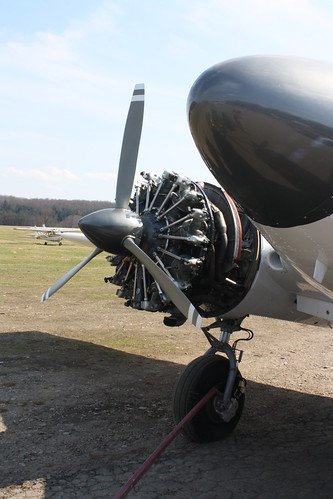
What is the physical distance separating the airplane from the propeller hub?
12 mm

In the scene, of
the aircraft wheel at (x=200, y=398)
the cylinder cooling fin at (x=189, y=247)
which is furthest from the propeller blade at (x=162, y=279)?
the aircraft wheel at (x=200, y=398)

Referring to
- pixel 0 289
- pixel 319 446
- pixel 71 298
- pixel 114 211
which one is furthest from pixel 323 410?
pixel 0 289

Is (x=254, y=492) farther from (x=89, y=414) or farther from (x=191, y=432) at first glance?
(x=89, y=414)

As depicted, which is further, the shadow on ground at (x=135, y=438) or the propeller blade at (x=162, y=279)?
the propeller blade at (x=162, y=279)

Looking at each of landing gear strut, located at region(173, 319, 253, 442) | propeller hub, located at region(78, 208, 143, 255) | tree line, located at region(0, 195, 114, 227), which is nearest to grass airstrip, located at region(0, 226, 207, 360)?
landing gear strut, located at region(173, 319, 253, 442)

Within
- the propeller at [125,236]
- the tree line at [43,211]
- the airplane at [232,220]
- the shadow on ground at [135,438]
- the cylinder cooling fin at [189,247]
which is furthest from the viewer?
the tree line at [43,211]

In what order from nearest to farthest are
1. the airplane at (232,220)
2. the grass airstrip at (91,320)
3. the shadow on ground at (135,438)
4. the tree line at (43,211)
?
the airplane at (232,220)
the shadow on ground at (135,438)
the grass airstrip at (91,320)
the tree line at (43,211)

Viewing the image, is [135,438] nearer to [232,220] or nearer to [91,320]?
[232,220]

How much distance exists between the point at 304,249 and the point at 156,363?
5.94m

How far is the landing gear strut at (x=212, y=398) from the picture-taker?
594cm

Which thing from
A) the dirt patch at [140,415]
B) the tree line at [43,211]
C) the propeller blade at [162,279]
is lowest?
the tree line at [43,211]

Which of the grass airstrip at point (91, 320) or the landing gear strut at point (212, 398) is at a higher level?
the landing gear strut at point (212, 398)

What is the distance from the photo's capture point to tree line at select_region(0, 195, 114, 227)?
11488 cm

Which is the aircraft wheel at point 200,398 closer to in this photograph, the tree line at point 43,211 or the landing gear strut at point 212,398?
the landing gear strut at point 212,398
